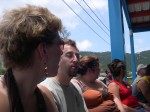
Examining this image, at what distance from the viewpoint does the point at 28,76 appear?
1769mm

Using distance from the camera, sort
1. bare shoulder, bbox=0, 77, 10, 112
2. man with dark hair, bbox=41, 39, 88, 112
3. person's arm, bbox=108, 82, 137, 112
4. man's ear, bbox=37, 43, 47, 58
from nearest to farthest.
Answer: bare shoulder, bbox=0, 77, 10, 112
man's ear, bbox=37, 43, 47, 58
man with dark hair, bbox=41, 39, 88, 112
person's arm, bbox=108, 82, 137, 112

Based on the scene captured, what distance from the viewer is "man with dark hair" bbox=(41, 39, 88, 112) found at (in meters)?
2.63

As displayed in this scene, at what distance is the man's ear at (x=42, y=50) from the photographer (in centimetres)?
179

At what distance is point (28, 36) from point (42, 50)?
125 mm

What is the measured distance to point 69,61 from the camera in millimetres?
2975

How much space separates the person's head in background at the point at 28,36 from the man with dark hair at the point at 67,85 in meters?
0.80

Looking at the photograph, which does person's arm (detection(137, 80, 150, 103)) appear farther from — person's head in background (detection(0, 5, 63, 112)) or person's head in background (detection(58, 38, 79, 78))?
person's head in background (detection(0, 5, 63, 112))

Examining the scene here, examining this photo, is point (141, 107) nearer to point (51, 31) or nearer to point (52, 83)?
point (52, 83)

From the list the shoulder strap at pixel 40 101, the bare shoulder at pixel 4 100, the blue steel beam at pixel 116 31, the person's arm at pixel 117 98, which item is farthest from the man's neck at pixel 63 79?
the blue steel beam at pixel 116 31

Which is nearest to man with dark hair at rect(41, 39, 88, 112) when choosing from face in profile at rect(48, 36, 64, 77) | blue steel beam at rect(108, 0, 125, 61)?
face in profile at rect(48, 36, 64, 77)

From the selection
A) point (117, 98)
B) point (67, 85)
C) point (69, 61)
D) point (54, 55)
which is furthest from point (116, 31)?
point (54, 55)

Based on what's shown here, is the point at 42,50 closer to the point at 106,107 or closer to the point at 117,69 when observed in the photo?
the point at 106,107

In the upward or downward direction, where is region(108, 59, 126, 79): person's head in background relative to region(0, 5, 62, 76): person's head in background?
downward

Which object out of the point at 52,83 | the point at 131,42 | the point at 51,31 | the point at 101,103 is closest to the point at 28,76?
the point at 51,31
